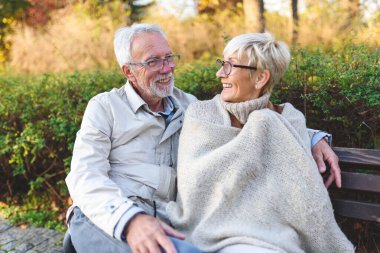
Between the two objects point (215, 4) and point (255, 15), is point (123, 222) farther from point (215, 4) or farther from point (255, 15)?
point (215, 4)

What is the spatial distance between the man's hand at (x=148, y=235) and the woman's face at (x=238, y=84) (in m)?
0.77

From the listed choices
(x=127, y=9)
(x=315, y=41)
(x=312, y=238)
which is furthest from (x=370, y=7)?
(x=127, y=9)

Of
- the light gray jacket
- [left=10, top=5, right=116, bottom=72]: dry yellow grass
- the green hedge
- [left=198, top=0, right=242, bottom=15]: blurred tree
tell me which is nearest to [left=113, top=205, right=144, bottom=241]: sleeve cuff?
the light gray jacket

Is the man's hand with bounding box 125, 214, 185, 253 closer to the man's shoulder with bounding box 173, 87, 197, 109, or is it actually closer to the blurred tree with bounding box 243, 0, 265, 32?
the man's shoulder with bounding box 173, 87, 197, 109

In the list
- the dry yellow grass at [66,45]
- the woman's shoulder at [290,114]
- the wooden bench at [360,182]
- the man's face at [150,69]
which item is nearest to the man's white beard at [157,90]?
the man's face at [150,69]

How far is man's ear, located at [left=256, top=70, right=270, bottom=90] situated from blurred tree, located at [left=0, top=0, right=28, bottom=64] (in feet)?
42.3

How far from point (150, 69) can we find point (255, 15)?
5744 mm

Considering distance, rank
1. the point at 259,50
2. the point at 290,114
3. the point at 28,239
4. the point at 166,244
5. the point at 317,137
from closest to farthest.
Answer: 1. the point at 166,244
2. the point at 259,50
3. the point at 290,114
4. the point at 317,137
5. the point at 28,239

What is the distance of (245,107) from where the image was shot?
93.7 inches

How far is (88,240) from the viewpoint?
7.72ft

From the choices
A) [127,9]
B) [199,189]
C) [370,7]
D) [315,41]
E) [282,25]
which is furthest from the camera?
[127,9]

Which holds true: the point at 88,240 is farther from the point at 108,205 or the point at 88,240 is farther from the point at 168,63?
the point at 168,63

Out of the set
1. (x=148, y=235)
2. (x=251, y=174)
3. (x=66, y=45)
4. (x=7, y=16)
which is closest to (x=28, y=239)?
(x=148, y=235)

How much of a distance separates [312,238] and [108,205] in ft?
3.23
